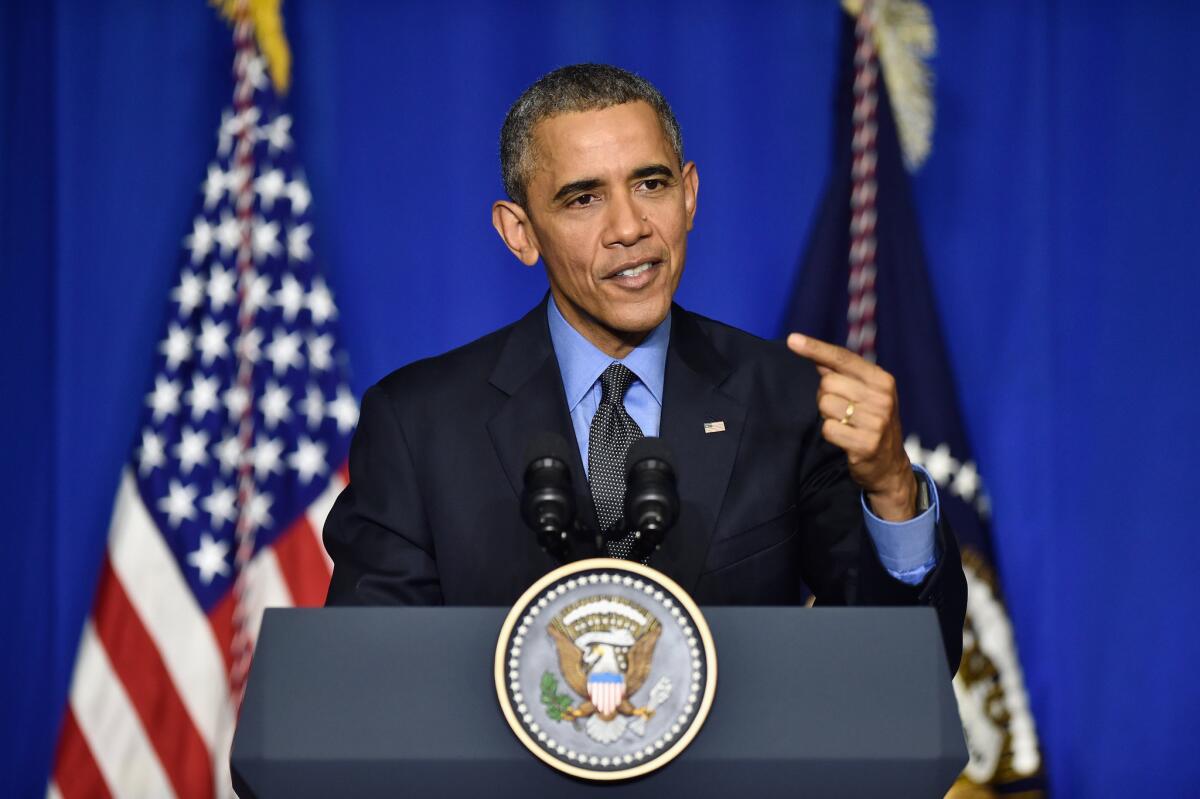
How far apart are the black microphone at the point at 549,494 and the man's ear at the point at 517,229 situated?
767 millimetres

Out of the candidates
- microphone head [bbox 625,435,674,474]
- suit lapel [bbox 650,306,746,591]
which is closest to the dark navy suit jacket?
suit lapel [bbox 650,306,746,591]

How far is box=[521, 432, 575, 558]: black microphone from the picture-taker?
1327 millimetres

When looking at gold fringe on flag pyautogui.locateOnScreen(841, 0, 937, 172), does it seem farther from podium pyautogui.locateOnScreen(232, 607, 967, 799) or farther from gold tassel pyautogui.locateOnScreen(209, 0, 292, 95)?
podium pyautogui.locateOnScreen(232, 607, 967, 799)

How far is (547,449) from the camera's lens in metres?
1.38

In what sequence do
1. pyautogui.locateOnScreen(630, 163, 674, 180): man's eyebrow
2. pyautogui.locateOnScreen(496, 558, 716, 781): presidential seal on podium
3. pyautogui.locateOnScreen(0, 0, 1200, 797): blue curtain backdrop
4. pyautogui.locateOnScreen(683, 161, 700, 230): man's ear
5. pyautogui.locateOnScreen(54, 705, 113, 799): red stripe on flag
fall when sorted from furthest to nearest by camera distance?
pyautogui.locateOnScreen(0, 0, 1200, 797): blue curtain backdrop
pyautogui.locateOnScreen(54, 705, 113, 799): red stripe on flag
pyautogui.locateOnScreen(683, 161, 700, 230): man's ear
pyautogui.locateOnScreen(630, 163, 674, 180): man's eyebrow
pyautogui.locateOnScreen(496, 558, 716, 781): presidential seal on podium

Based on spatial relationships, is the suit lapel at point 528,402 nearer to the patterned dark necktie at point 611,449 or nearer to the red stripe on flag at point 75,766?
the patterned dark necktie at point 611,449

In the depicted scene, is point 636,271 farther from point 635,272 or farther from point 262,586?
point 262,586

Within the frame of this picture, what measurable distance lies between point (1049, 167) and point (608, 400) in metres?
1.99

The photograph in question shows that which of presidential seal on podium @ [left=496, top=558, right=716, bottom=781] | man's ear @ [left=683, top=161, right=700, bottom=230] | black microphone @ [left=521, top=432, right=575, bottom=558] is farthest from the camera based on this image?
man's ear @ [left=683, top=161, right=700, bottom=230]

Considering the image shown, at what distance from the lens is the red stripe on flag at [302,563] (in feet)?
10.9

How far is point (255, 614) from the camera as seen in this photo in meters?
3.33

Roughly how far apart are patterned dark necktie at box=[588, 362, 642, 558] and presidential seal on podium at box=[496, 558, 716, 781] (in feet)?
1.57

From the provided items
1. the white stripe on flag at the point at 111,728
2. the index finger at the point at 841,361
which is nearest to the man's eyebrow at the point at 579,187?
the index finger at the point at 841,361

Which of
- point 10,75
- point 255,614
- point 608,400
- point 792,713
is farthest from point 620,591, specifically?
point 10,75
